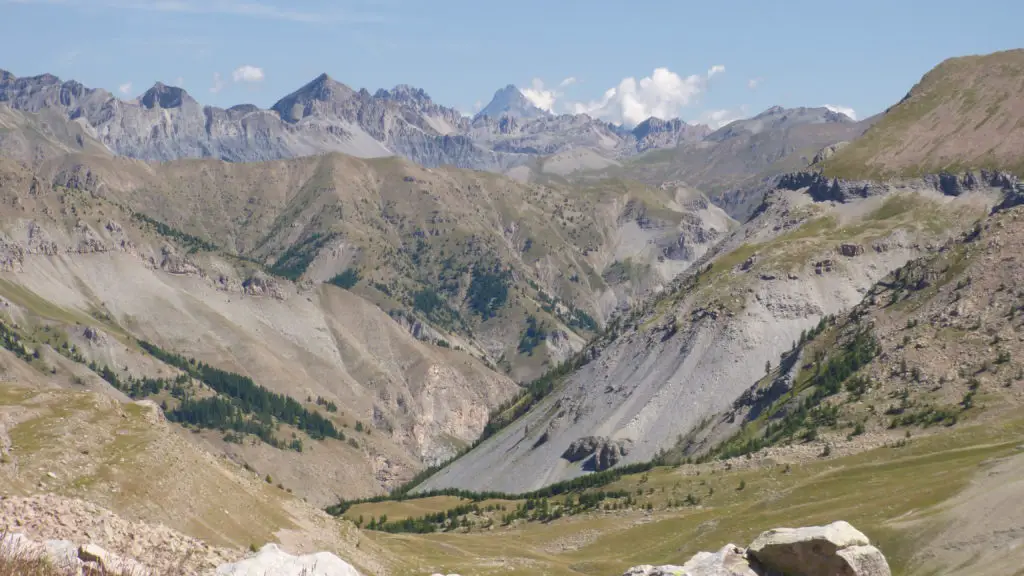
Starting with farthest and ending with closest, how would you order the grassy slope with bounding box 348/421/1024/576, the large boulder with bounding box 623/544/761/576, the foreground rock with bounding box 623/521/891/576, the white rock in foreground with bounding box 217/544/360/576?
the grassy slope with bounding box 348/421/1024/576 < the foreground rock with bounding box 623/521/891/576 < the large boulder with bounding box 623/544/761/576 < the white rock in foreground with bounding box 217/544/360/576

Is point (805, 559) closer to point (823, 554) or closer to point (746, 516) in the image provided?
point (823, 554)

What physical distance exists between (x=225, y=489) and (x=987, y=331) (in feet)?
531

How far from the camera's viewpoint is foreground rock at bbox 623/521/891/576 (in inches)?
1628

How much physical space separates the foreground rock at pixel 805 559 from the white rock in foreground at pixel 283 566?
1229cm

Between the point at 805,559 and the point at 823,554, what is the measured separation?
78 cm

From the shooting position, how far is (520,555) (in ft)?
402

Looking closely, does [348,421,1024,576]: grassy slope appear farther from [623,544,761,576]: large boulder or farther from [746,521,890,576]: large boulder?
[623,544,761,576]: large boulder

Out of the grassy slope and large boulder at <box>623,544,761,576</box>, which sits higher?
large boulder at <box>623,544,761,576</box>

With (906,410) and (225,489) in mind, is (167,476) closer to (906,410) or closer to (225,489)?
(225,489)

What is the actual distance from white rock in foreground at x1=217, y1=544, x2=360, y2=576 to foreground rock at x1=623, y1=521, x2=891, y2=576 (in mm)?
12293

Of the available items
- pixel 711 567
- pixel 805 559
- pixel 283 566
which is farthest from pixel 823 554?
pixel 283 566

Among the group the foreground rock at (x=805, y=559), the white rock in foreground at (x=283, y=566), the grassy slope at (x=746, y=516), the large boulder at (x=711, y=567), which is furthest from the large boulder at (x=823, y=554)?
the grassy slope at (x=746, y=516)

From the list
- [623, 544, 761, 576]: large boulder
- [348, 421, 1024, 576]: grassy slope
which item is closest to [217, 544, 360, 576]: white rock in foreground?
[623, 544, 761, 576]: large boulder

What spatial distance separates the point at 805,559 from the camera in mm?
41875
